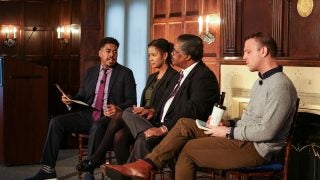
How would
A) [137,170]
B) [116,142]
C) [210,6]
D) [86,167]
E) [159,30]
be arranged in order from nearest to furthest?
1. [137,170]
2. [116,142]
3. [86,167]
4. [210,6]
5. [159,30]

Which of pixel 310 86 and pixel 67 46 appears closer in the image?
pixel 310 86

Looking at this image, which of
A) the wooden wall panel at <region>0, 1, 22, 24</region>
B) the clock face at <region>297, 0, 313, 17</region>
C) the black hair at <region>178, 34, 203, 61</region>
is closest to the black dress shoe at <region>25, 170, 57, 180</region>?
the black hair at <region>178, 34, 203, 61</region>

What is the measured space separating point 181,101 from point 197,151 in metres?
0.64

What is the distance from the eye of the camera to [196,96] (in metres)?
3.93

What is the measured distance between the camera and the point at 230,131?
3.42 metres

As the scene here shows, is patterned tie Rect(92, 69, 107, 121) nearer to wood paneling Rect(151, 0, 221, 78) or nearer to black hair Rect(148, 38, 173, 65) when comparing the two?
black hair Rect(148, 38, 173, 65)

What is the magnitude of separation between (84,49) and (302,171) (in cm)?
484

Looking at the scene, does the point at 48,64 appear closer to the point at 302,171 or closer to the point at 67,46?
the point at 67,46

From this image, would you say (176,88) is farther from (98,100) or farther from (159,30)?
(159,30)

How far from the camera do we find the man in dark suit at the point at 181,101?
393 centimetres

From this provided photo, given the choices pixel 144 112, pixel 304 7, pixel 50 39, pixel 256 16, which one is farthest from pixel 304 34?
pixel 50 39

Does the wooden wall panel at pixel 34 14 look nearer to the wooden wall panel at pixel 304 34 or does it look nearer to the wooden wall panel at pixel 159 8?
the wooden wall panel at pixel 159 8

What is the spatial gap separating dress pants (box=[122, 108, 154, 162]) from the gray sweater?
33.3 inches

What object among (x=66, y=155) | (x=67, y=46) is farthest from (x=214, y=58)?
(x=67, y=46)
